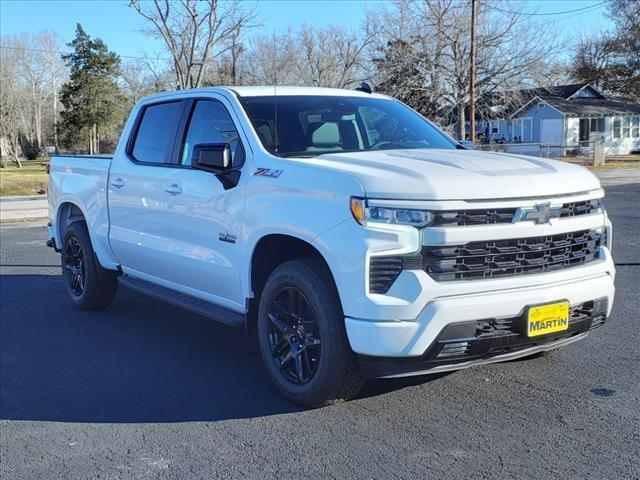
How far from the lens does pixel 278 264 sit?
4.72m

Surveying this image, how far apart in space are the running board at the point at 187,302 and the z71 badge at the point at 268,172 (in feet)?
3.38

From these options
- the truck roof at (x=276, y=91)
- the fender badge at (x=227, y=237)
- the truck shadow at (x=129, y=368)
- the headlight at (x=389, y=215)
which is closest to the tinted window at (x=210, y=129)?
the truck roof at (x=276, y=91)

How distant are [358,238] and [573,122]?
Result: 2035 inches

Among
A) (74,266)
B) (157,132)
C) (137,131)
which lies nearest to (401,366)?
(157,132)

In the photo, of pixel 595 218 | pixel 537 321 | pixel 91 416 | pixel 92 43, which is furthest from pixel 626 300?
pixel 92 43

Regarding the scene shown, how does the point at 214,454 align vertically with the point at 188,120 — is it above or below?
below

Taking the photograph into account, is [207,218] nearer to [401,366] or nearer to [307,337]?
[307,337]

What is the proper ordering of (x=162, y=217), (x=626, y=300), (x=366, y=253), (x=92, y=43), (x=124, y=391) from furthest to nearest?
(x=92, y=43)
(x=626, y=300)
(x=162, y=217)
(x=124, y=391)
(x=366, y=253)

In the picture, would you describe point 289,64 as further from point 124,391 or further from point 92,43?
point 124,391

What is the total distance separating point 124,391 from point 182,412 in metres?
0.67

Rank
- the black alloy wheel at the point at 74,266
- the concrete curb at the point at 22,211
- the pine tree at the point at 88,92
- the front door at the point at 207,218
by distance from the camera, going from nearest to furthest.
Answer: the front door at the point at 207,218
the black alloy wheel at the point at 74,266
the concrete curb at the point at 22,211
the pine tree at the point at 88,92

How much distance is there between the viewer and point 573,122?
51.2 m

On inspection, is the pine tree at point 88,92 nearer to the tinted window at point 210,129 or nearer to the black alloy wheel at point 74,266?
the black alloy wheel at point 74,266

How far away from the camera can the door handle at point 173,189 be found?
535 cm
